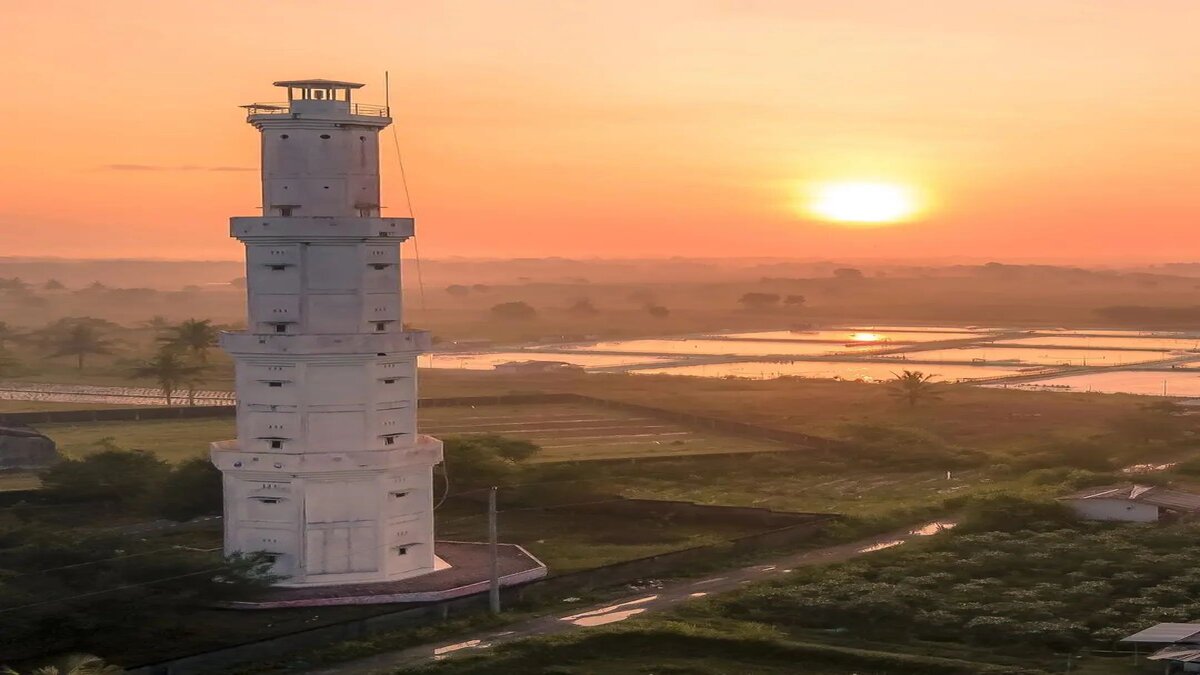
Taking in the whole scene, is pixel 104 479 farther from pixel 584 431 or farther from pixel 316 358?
pixel 584 431

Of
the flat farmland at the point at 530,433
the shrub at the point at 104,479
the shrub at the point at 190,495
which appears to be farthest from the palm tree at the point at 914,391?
the shrub at the point at 104,479

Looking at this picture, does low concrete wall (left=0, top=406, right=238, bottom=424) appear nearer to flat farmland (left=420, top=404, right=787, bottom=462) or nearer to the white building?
flat farmland (left=420, top=404, right=787, bottom=462)

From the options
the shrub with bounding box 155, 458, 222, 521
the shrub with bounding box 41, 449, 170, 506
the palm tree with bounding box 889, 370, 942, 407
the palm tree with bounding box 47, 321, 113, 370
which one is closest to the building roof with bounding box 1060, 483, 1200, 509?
the shrub with bounding box 155, 458, 222, 521

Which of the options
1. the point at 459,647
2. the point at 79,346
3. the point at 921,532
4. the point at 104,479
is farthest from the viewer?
the point at 79,346

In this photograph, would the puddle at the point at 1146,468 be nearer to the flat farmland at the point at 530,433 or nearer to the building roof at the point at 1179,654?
the flat farmland at the point at 530,433

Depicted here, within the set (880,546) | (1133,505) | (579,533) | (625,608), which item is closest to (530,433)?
(579,533)

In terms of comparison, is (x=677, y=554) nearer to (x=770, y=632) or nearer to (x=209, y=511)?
(x=770, y=632)
